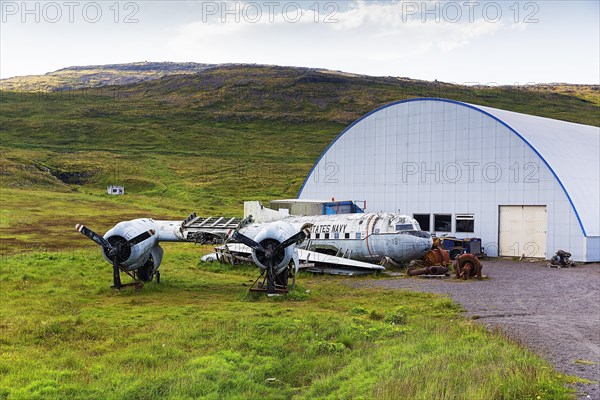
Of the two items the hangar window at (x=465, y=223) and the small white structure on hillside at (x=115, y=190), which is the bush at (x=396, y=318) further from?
the small white structure on hillside at (x=115, y=190)

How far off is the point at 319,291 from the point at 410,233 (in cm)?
909

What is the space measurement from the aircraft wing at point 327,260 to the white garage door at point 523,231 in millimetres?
11796

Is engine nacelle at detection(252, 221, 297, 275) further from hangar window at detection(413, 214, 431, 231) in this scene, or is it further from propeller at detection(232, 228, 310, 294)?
hangar window at detection(413, 214, 431, 231)

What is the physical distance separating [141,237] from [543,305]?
734 inches

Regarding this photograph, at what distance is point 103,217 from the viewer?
68750 millimetres

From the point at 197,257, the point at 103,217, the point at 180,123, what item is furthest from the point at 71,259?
the point at 180,123

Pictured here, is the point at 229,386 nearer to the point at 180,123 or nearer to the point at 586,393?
the point at 586,393

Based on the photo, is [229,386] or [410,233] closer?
[229,386]

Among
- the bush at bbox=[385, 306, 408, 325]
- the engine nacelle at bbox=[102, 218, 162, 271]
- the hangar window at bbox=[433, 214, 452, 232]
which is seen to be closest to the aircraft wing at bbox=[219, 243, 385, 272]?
the engine nacelle at bbox=[102, 218, 162, 271]

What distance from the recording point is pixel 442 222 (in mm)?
42594

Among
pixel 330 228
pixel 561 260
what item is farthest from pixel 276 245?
pixel 561 260

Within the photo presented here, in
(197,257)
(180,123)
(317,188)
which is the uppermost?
(180,123)

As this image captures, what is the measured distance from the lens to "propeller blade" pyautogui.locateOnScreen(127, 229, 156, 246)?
86.5 ft

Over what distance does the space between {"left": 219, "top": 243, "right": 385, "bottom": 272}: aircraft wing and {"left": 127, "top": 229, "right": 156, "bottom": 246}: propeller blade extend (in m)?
5.43
